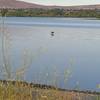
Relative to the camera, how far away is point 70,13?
10862 centimetres

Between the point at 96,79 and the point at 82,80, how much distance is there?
1.25ft

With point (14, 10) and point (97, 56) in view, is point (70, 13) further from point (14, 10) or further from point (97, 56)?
point (97, 56)

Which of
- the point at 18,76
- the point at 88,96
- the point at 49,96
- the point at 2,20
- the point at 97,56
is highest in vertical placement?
the point at 2,20

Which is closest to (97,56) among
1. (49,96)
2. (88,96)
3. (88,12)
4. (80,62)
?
(80,62)

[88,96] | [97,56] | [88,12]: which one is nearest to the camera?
[88,96]

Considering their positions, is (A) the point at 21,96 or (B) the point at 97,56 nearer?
(A) the point at 21,96

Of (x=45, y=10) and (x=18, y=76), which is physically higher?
(x=18, y=76)

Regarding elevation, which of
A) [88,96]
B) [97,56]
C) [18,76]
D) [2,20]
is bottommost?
[97,56]

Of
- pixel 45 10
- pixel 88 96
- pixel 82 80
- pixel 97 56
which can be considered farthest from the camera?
pixel 45 10

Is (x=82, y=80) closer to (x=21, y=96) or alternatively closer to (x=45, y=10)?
(x=21, y=96)

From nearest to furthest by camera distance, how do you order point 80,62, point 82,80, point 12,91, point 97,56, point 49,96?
point 12,91 → point 49,96 → point 82,80 → point 80,62 → point 97,56

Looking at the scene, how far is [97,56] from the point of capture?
15234 millimetres

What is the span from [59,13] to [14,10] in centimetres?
1081

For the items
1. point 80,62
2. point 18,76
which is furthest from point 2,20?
point 80,62
